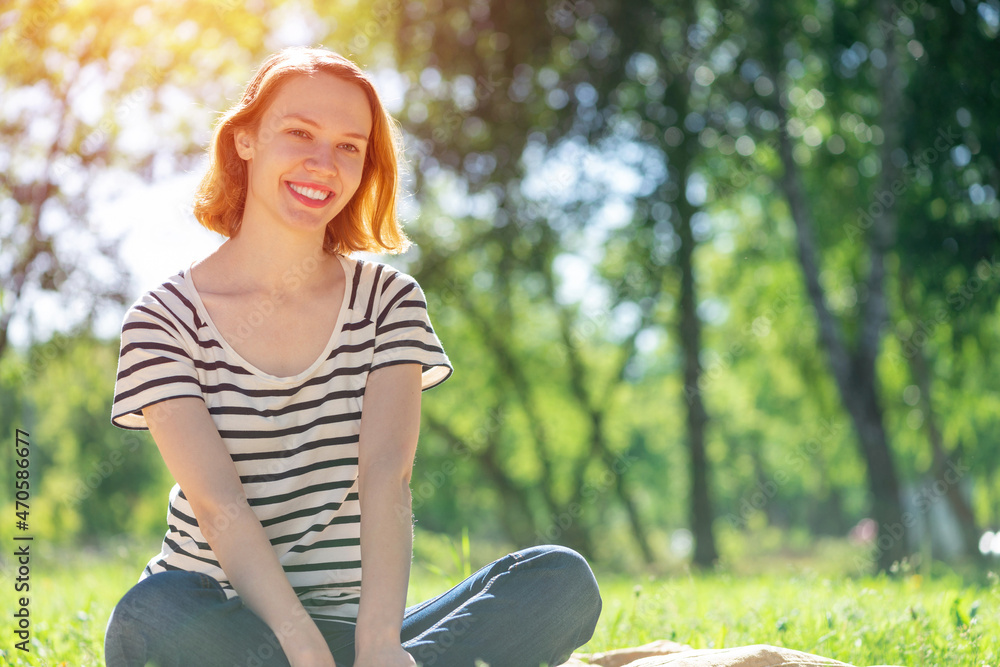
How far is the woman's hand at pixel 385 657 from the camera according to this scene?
2086mm

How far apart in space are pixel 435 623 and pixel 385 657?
0.33 m

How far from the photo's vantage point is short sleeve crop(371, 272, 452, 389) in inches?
99.9

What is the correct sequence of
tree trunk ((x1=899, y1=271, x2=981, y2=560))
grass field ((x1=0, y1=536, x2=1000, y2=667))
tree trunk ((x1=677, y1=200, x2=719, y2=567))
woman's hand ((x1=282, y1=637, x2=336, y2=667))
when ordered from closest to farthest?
1. woman's hand ((x1=282, y1=637, x2=336, y2=667))
2. grass field ((x1=0, y1=536, x2=1000, y2=667))
3. tree trunk ((x1=677, y1=200, x2=719, y2=567))
4. tree trunk ((x1=899, y1=271, x2=981, y2=560))

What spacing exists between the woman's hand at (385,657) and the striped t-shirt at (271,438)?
0.88ft

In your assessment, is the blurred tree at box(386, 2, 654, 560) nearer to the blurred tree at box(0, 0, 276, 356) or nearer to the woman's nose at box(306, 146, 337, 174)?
the blurred tree at box(0, 0, 276, 356)

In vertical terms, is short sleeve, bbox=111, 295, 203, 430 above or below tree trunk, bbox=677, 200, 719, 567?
above

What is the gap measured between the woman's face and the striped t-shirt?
0.36 m

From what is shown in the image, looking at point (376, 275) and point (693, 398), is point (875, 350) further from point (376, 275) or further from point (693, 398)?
point (376, 275)

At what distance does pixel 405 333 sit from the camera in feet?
8.45

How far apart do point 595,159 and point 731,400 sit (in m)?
13.9

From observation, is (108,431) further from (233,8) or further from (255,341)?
(255,341)

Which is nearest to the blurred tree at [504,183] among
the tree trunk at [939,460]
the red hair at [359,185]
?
the tree trunk at [939,460]

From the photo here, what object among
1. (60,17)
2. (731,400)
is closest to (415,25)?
(60,17)

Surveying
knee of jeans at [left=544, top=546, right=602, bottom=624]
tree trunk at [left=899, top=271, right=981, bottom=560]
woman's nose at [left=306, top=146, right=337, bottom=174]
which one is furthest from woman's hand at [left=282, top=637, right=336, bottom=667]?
tree trunk at [left=899, top=271, right=981, bottom=560]
